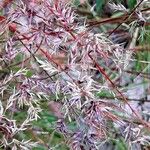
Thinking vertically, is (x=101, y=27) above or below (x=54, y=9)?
below

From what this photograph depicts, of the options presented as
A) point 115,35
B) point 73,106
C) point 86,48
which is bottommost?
point 115,35

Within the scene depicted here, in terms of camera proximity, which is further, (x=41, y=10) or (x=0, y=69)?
(x=0, y=69)

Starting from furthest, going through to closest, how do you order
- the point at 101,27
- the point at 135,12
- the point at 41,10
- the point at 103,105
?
the point at 101,27 < the point at 135,12 < the point at 41,10 < the point at 103,105

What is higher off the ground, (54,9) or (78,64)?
(54,9)

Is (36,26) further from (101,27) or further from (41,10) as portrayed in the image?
(101,27)

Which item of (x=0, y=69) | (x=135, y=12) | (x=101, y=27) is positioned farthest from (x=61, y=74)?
(x=101, y=27)

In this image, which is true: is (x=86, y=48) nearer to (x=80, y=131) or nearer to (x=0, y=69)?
(x=80, y=131)

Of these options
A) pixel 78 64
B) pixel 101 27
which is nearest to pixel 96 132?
pixel 78 64

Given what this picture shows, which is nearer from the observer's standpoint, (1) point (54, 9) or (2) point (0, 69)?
(1) point (54, 9)

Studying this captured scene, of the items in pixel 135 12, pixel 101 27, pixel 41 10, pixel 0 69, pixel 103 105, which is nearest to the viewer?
pixel 103 105
